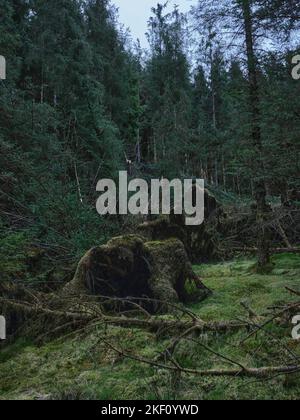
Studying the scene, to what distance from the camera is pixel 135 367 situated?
4449mm

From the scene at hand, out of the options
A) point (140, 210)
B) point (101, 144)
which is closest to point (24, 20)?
point (101, 144)

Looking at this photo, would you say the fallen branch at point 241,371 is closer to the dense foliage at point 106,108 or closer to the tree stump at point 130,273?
the tree stump at point 130,273

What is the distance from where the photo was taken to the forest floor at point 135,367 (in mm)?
3844

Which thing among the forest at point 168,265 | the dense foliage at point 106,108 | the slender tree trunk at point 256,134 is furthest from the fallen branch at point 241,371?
the slender tree trunk at point 256,134

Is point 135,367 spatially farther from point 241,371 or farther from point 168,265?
point 168,265

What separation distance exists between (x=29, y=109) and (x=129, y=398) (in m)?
10.5

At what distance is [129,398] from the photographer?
388 centimetres

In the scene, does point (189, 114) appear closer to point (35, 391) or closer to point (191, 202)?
point (191, 202)

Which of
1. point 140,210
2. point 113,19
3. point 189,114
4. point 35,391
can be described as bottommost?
point 35,391

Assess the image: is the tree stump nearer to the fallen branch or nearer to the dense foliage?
the dense foliage

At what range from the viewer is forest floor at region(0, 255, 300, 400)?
12.6 feet

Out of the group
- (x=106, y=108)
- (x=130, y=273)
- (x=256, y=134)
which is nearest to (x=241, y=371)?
(x=130, y=273)

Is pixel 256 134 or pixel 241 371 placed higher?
pixel 256 134

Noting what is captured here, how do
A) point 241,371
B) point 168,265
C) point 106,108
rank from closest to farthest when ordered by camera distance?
point 241,371 < point 168,265 < point 106,108
